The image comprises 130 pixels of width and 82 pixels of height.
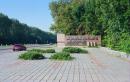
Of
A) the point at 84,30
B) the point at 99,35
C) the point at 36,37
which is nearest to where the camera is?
the point at 99,35

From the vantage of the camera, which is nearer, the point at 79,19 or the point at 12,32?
the point at 79,19

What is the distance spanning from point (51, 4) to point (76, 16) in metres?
12.2

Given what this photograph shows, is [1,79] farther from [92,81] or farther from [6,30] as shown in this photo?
[6,30]

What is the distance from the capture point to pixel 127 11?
37219 millimetres

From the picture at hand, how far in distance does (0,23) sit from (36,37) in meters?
43.7

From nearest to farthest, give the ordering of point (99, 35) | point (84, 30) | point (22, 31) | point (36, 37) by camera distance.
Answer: point (99, 35) → point (84, 30) → point (22, 31) → point (36, 37)

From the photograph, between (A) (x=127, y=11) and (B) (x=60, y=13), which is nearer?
(A) (x=127, y=11)

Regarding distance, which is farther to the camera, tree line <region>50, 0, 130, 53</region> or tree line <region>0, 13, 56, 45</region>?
tree line <region>0, 13, 56, 45</region>

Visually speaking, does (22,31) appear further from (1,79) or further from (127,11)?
(1,79)

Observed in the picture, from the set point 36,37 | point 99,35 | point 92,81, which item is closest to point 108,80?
point 92,81

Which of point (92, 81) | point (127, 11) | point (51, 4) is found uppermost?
point (51, 4)

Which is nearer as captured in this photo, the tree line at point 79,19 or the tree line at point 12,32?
the tree line at point 79,19

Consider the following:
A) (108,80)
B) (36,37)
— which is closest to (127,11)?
(108,80)

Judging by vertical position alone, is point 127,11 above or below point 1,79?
above
